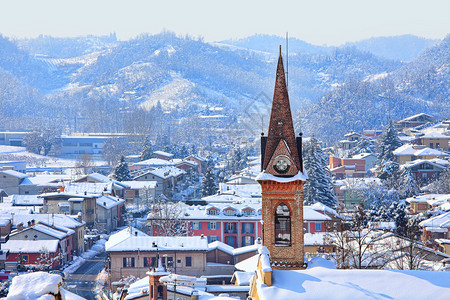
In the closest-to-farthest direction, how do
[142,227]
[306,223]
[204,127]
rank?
1. [306,223]
2. [142,227]
3. [204,127]

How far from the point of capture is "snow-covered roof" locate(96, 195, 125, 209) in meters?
66.0

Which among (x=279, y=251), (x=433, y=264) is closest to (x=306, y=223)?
(x=433, y=264)

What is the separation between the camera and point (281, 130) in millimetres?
23672

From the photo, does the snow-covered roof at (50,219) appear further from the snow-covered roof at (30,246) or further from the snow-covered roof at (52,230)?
the snow-covered roof at (30,246)

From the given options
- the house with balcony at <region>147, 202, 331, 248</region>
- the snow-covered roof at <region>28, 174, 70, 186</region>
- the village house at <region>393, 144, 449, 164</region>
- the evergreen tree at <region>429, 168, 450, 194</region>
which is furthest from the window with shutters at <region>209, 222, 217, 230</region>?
the village house at <region>393, 144, 449, 164</region>

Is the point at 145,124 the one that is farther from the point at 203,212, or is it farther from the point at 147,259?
the point at 147,259

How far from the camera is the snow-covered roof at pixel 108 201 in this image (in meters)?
66.0

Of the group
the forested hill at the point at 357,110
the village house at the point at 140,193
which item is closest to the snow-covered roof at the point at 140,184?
the village house at the point at 140,193

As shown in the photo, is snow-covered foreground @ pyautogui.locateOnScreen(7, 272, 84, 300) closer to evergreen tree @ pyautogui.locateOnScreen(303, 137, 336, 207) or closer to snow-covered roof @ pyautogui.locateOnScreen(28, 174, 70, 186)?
evergreen tree @ pyautogui.locateOnScreen(303, 137, 336, 207)

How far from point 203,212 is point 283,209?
115 ft

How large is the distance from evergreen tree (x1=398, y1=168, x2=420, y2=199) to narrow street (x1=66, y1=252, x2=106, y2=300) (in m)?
33.8

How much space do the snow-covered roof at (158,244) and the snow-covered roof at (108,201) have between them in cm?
1942

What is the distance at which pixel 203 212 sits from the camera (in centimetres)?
5847

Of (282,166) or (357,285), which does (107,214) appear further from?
(357,285)
